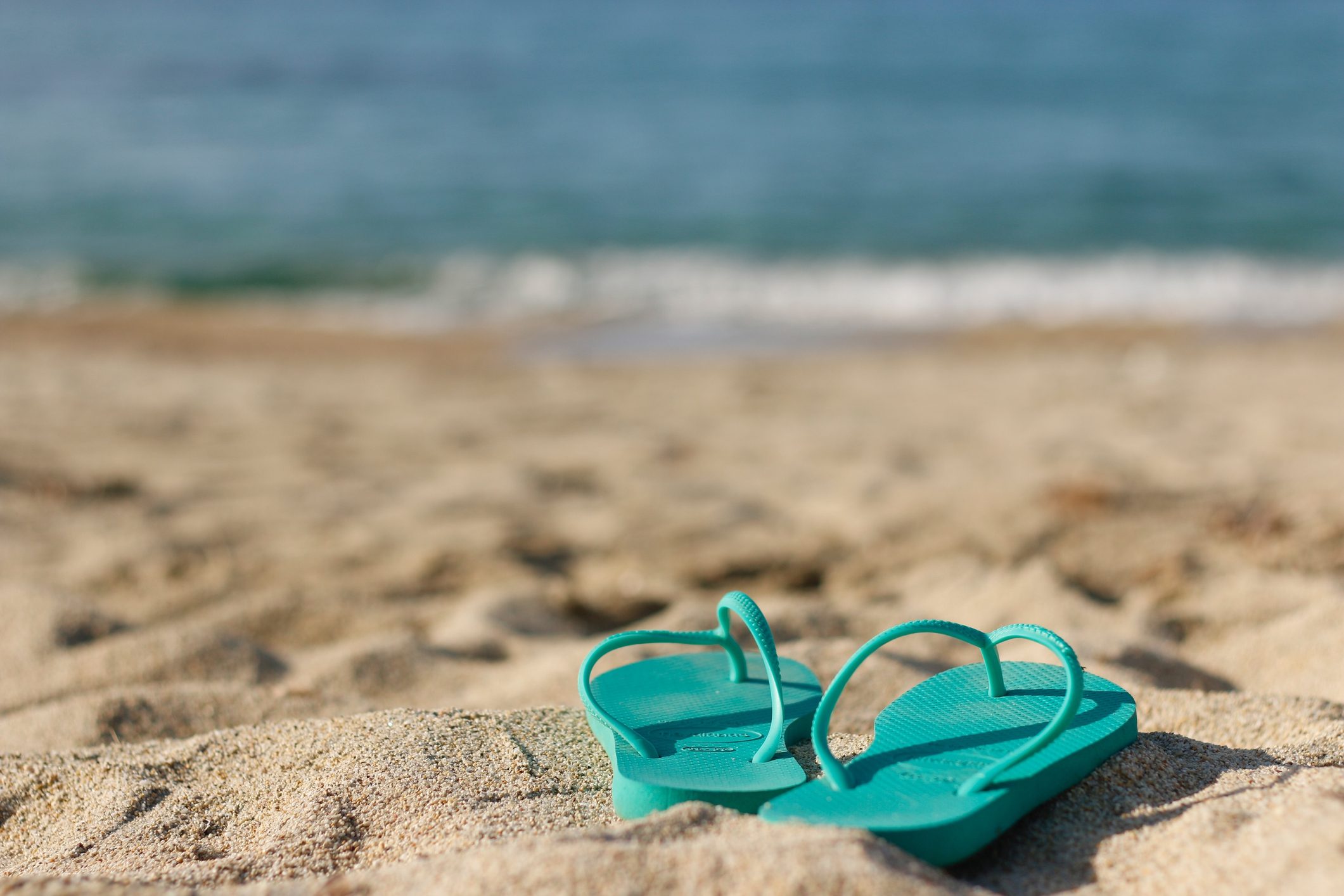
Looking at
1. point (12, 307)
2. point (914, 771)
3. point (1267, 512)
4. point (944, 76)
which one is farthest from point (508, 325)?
point (944, 76)

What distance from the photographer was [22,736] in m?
1.88

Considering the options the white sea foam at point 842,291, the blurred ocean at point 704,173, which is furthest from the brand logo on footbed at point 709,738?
the blurred ocean at point 704,173

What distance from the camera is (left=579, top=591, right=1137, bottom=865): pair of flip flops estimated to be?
4.20 feet

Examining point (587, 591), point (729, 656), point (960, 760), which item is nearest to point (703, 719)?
point (729, 656)

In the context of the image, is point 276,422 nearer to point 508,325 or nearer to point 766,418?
point 766,418

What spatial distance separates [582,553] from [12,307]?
6807 millimetres

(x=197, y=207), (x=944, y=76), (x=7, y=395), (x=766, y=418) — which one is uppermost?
(x=944, y=76)

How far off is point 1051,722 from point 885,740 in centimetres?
21

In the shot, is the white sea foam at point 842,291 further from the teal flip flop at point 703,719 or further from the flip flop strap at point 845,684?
the flip flop strap at point 845,684

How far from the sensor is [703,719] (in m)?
1.57

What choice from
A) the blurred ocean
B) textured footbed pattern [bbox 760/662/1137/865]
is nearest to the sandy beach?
textured footbed pattern [bbox 760/662/1137/865]

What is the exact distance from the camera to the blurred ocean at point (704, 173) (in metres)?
8.40

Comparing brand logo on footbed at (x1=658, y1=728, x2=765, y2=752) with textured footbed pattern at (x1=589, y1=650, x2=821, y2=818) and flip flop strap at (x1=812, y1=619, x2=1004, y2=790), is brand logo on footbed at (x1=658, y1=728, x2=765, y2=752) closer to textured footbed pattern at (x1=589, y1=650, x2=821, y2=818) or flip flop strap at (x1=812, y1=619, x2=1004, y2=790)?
textured footbed pattern at (x1=589, y1=650, x2=821, y2=818)

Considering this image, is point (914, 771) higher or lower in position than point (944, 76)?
lower
